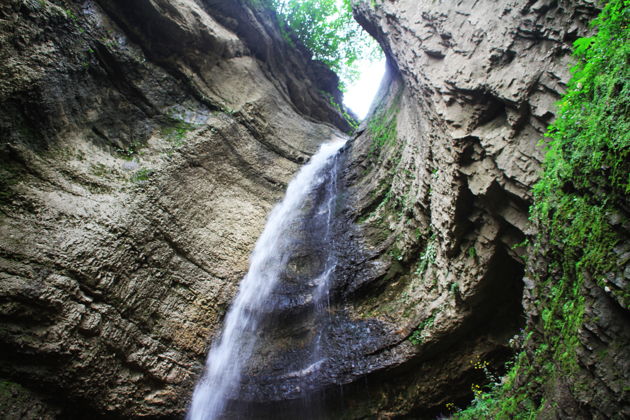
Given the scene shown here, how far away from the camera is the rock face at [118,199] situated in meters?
4.97

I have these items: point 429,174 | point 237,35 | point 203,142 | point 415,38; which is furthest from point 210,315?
point 237,35

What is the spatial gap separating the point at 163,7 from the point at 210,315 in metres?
8.00

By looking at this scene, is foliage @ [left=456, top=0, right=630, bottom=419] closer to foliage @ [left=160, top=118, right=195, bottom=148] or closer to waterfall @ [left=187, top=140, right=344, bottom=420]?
waterfall @ [left=187, top=140, right=344, bottom=420]

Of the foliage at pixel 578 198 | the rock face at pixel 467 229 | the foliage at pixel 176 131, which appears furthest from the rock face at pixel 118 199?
the foliage at pixel 578 198

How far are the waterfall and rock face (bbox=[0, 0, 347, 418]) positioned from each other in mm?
288

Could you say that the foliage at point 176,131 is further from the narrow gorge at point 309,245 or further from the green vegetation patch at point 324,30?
the green vegetation patch at point 324,30

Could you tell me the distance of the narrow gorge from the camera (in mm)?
3553

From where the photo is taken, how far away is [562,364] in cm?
319

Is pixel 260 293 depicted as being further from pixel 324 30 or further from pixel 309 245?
pixel 324 30

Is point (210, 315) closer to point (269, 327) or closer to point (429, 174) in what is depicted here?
Answer: point (269, 327)

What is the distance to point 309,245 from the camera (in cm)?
865

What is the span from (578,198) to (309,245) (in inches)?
240

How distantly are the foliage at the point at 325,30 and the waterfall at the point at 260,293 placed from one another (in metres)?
9.39

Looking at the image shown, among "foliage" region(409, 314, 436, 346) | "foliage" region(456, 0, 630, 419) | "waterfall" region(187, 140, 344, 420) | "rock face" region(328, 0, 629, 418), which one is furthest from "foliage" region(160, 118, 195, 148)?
"foliage" region(456, 0, 630, 419)
